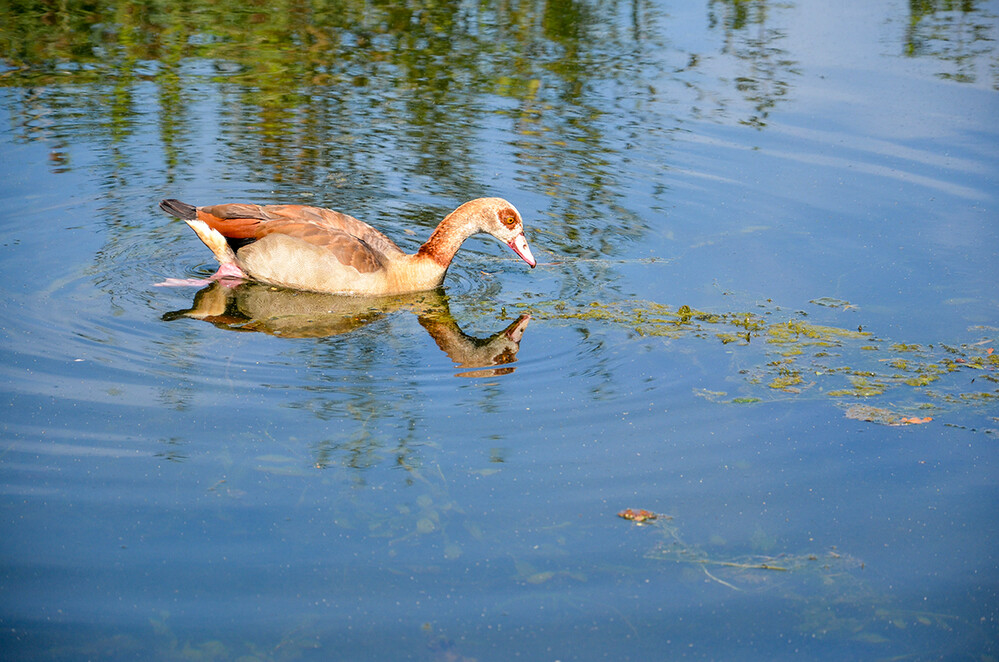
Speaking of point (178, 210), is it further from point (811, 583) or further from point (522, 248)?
point (811, 583)

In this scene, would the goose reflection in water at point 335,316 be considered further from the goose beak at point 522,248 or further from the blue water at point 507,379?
the goose beak at point 522,248

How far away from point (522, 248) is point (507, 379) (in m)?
1.99

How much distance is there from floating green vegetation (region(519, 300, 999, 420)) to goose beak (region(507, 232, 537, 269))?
607mm

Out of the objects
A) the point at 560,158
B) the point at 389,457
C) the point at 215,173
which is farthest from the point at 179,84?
the point at 389,457

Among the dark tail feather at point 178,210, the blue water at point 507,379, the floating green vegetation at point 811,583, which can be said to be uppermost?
the dark tail feather at point 178,210

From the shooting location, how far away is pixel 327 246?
7707 millimetres

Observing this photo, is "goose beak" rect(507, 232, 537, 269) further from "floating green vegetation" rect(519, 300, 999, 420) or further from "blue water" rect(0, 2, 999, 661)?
"floating green vegetation" rect(519, 300, 999, 420)

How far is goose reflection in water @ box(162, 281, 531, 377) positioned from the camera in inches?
265

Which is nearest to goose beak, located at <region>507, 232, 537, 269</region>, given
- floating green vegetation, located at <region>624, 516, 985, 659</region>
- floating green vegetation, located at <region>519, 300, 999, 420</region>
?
floating green vegetation, located at <region>519, 300, 999, 420</region>

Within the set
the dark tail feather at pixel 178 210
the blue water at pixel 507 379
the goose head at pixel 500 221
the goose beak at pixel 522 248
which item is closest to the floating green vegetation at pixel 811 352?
the blue water at pixel 507 379

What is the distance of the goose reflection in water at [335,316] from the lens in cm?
673

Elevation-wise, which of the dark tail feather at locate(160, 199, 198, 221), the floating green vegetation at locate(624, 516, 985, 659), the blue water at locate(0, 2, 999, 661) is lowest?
the floating green vegetation at locate(624, 516, 985, 659)

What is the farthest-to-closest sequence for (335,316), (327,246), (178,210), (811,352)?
(178,210) < (327,246) < (335,316) < (811,352)

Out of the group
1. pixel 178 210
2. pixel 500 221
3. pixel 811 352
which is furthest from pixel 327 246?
pixel 811 352
